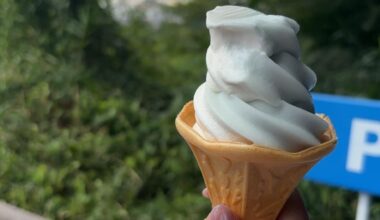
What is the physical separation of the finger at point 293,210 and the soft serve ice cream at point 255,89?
0.21 metres

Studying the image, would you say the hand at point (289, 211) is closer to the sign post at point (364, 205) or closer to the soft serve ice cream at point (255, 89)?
the soft serve ice cream at point (255, 89)

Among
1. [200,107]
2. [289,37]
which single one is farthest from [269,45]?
[200,107]

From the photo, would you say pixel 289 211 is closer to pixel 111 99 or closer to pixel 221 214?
pixel 221 214

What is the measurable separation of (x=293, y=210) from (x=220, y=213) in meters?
0.26

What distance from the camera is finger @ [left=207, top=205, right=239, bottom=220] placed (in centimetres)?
179

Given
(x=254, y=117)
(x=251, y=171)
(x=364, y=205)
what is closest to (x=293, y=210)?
(x=251, y=171)

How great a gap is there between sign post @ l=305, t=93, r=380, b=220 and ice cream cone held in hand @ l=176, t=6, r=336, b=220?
142 centimetres

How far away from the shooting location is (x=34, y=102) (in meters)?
4.75

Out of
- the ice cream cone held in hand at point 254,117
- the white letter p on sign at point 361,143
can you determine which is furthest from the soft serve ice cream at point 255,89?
the white letter p on sign at point 361,143

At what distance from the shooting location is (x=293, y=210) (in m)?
1.97

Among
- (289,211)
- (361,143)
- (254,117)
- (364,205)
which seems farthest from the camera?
(364,205)

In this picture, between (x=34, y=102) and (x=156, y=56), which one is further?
(x=156, y=56)

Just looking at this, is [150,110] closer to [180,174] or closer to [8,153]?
[180,174]

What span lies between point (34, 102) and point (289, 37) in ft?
10.3
